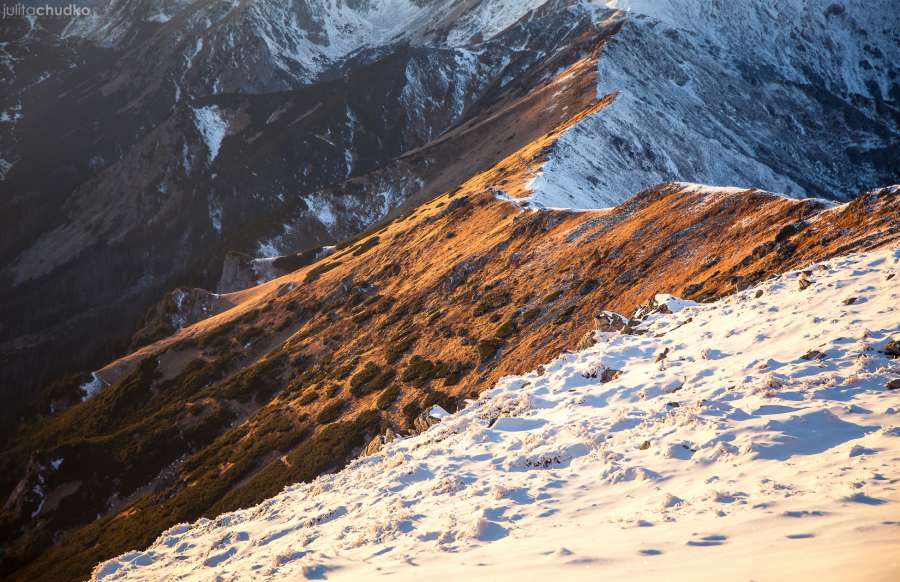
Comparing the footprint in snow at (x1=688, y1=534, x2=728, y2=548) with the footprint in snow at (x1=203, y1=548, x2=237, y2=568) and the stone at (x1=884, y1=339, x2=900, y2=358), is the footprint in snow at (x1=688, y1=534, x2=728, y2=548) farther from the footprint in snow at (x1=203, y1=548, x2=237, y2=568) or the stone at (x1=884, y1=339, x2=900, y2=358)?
the footprint in snow at (x1=203, y1=548, x2=237, y2=568)

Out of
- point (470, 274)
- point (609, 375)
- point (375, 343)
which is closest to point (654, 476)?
point (609, 375)

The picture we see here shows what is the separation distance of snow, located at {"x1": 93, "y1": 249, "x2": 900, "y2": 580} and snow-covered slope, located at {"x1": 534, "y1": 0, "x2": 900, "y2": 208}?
1774 inches

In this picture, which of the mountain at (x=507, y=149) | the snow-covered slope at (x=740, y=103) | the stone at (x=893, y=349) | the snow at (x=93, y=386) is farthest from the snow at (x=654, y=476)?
the snow at (x=93, y=386)

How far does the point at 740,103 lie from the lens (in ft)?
436

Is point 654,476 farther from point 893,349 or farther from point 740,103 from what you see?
point 740,103

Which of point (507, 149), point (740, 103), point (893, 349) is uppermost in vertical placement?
point (507, 149)

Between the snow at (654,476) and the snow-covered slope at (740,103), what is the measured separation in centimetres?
4505

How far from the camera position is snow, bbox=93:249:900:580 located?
10.3 meters

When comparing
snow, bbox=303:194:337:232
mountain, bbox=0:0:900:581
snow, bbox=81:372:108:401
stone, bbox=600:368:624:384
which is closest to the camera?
stone, bbox=600:368:624:384

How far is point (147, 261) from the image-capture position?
181 m

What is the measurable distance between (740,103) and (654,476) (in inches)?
5492

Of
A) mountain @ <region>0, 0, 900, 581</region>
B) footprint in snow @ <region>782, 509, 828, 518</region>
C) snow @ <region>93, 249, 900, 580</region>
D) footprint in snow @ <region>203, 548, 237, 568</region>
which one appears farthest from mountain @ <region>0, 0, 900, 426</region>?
footprint in snow @ <region>782, 509, 828, 518</region>

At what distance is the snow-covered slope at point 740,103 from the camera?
86.4 m

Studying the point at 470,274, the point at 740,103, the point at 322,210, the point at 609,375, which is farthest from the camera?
the point at 322,210
